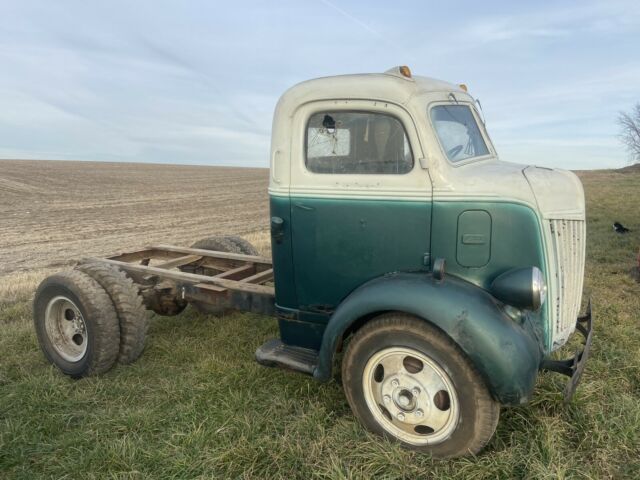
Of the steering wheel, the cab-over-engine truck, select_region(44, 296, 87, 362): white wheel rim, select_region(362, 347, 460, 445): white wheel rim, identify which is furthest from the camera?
select_region(44, 296, 87, 362): white wheel rim

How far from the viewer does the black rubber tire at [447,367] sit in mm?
2680

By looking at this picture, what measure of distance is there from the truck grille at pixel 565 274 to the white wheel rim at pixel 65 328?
3.96m

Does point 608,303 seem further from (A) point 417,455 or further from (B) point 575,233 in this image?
(A) point 417,455

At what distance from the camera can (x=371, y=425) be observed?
9.94 feet

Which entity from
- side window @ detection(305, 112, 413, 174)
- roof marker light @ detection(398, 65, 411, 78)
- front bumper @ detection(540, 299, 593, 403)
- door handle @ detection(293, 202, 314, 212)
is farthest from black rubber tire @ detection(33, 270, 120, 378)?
front bumper @ detection(540, 299, 593, 403)

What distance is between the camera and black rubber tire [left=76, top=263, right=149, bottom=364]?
4.18 meters

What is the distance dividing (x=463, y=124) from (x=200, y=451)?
9.66ft

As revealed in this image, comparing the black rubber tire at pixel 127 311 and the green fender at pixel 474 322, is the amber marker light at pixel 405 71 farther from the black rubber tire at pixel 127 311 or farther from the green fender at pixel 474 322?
the black rubber tire at pixel 127 311

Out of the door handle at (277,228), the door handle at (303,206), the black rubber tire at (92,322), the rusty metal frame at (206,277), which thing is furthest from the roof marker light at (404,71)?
the black rubber tire at (92,322)

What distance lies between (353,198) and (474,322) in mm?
1107

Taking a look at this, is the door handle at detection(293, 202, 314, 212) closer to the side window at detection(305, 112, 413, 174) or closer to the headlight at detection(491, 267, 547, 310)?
the side window at detection(305, 112, 413, 174)

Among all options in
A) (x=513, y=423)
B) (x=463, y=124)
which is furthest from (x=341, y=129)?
(x=513, y=423)

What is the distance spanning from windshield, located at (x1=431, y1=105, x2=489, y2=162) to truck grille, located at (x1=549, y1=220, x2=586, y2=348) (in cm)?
A: 79

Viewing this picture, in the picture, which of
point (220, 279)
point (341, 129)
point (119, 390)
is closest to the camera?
point (341, 129)
